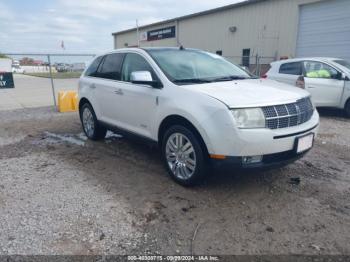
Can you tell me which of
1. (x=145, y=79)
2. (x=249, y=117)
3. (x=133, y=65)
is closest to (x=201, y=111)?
(x=249, y=117)

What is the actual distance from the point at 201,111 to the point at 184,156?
0.66m

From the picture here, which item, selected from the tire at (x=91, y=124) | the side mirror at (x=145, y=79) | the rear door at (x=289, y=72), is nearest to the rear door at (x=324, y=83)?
the rear door at (x=289, y=72)

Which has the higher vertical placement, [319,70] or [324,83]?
Answer: [319,70]

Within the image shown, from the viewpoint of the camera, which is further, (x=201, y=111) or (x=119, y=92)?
(x=119, y=92)

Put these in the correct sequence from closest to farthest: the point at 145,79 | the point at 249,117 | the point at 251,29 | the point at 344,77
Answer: the point at 249,117 < the point at 145,79 < the point at 344,77 < the point at 251,29

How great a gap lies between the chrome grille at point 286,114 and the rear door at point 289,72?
547 cm

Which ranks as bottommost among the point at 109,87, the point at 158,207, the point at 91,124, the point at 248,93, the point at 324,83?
the point at 158,207

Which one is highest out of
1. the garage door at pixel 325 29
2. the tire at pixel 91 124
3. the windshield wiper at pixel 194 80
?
the garage door at pixel 325 29

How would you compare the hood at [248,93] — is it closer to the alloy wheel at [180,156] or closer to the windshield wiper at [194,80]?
the windshield wiper at [194,80]

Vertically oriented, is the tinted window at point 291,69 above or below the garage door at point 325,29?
below

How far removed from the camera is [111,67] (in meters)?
5.25

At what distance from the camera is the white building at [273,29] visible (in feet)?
42.2

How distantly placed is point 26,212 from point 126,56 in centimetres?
272

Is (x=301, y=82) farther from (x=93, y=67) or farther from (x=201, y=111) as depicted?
(x=201, y=111)
